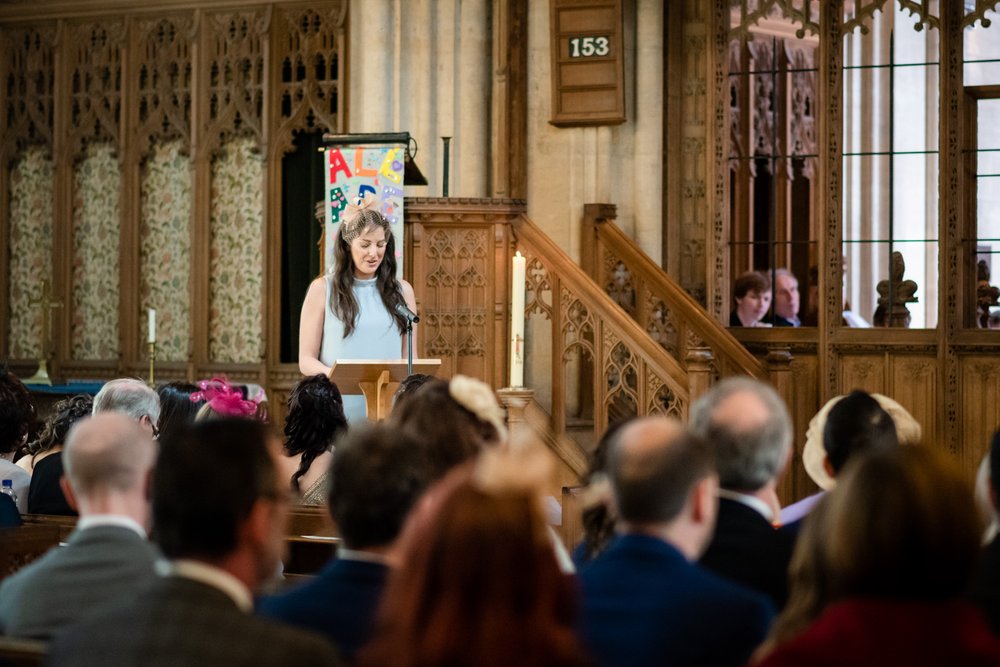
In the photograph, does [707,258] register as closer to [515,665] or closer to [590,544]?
[590,544]

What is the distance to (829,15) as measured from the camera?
9195 millimetres

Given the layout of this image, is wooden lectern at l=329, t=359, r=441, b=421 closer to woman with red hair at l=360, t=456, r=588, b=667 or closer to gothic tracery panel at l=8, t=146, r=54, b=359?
woman with red hair at l=360, t=456, r=588, b=667

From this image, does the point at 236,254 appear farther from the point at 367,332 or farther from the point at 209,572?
the point at 209,572

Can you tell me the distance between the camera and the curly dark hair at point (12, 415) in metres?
5.23

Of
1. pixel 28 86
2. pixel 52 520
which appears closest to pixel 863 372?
pixel 52 520

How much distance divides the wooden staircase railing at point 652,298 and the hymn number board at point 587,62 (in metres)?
0.63

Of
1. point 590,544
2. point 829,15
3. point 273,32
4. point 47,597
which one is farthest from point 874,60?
point 47,597

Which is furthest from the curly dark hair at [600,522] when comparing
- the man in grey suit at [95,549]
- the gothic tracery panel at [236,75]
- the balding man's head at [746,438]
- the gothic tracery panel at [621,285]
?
the gothic tracery panel at [236,75]

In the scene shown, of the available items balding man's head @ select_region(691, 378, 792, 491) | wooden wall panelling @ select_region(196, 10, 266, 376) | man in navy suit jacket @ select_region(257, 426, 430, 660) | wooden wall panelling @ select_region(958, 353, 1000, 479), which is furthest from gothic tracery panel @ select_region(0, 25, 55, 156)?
man in navy suit jacket @ select_region(257, 426, 430, 660)

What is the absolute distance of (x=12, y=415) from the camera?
525cm

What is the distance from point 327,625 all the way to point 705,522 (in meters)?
0.68

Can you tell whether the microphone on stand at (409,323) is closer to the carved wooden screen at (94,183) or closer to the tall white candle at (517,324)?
the tall white candle at (517,324)

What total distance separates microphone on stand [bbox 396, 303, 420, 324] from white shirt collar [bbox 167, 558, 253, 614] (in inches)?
139

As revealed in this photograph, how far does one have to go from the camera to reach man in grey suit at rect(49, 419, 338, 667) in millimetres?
2010
